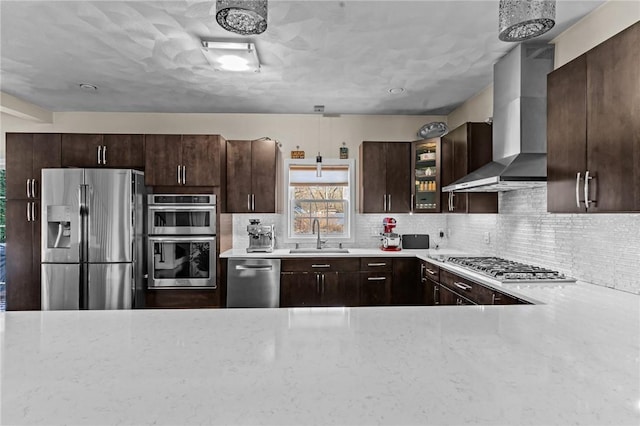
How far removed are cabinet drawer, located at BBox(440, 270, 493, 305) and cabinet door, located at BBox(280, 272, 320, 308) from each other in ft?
4.60

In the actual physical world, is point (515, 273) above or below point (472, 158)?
below

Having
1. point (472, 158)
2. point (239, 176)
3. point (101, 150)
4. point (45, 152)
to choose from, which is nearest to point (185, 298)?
point (239, 176)

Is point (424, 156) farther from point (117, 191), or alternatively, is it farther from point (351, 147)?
point (117, 191)

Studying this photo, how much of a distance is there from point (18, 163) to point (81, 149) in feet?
2.29

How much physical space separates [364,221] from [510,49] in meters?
2.57

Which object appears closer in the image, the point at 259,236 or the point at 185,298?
the point at 185,298

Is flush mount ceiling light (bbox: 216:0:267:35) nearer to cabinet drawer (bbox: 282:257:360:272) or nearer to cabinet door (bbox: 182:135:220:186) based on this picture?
cabinet door (bbox: 182:135:220:186)

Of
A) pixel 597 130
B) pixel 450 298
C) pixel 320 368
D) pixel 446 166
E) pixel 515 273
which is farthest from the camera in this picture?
pixel 446 166

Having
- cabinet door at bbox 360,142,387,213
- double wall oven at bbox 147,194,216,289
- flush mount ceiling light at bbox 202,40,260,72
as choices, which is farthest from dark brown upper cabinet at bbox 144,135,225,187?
cabinet door at bbox 360,142,387,213

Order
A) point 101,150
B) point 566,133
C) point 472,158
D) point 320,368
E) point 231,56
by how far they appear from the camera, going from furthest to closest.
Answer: point 101,150 → point 472,158 → point 231,56 → point 566,133 → point 320,368

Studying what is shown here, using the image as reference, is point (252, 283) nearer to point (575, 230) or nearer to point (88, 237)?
point (88, 237)

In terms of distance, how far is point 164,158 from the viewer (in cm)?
415

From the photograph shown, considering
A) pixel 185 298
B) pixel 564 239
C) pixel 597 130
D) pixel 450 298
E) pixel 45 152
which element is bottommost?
pixel 185 298

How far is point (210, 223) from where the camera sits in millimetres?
4113
